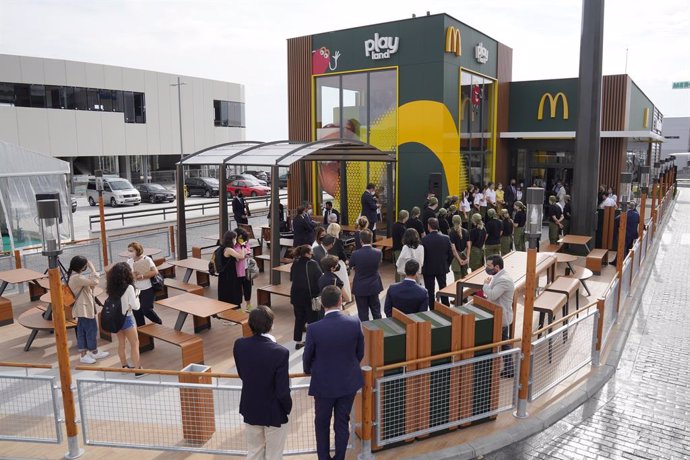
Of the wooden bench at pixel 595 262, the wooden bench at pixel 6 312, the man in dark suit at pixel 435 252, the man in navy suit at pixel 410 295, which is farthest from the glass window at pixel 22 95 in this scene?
the man in navy suit at pixel 410 295

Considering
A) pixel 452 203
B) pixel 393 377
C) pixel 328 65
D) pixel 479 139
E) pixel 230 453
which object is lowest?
pixel 230 453

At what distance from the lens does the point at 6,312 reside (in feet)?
31.6

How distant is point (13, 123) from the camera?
36375mm

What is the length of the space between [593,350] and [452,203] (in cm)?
722

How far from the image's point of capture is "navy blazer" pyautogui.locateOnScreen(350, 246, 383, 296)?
7820mm

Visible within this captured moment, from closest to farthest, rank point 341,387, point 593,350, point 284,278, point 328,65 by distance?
→ point 341,387
point 593,350
point 284,278
point 328,65

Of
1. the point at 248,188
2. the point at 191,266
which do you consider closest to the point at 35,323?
the point at 191,266

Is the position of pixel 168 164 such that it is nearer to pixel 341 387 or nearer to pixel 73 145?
pixel 73 145

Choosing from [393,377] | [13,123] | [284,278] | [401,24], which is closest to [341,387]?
[393,377]

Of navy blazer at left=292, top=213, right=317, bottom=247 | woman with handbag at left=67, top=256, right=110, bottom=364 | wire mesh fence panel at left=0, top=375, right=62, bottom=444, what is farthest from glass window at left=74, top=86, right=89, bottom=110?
wire mesh fence panel at left=0, top=375, right=62, bottom=444

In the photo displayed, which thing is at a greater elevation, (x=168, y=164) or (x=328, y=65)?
(x=328, y=65)

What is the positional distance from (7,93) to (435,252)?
38.3 metres

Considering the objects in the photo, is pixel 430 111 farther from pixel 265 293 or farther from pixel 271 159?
pixel 265 293

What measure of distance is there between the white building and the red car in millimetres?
12472
